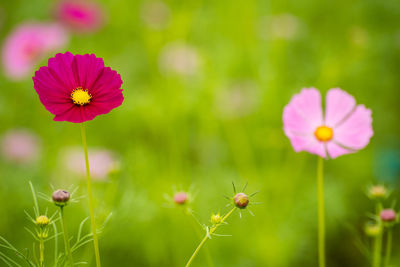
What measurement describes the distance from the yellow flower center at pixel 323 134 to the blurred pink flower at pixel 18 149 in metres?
1.11

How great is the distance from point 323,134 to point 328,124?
0.05 meters

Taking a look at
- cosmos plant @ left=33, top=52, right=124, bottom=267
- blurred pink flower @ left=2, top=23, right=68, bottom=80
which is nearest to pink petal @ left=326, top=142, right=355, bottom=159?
cosmos plant @ left=33, top=52, right=124, bottom=267

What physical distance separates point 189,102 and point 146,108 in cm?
18

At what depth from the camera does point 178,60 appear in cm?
162

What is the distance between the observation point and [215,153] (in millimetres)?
1624

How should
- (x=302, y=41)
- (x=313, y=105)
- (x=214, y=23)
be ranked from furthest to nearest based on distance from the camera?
(x=214, y=23) → (x=302, y=41) → (x=313, y=105)

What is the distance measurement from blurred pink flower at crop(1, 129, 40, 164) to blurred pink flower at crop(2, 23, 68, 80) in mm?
236

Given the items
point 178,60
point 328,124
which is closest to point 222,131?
point 178,60

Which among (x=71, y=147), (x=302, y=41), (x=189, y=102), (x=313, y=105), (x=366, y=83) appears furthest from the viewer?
(x=302, y=41)

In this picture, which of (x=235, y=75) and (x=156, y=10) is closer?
(x=156, y=10)

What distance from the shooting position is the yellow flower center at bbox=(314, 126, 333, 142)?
2.15 feet

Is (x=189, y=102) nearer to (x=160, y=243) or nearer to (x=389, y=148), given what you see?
(x=160, y=243)

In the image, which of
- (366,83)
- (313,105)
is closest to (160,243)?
(313,105)

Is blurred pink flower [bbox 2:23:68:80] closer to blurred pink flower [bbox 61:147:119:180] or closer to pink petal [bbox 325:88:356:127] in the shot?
blurred pink flower [bbox 61:147:119:180]
